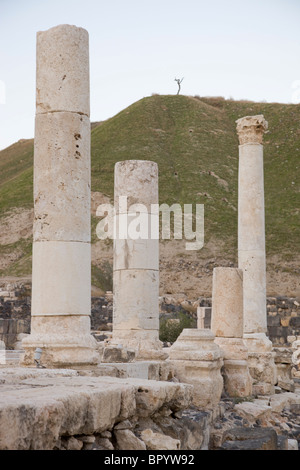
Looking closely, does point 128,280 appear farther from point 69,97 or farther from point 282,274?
point 282,274

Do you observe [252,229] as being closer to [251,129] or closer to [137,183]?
[251,129]

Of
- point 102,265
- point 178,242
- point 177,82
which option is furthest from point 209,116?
point 102,265

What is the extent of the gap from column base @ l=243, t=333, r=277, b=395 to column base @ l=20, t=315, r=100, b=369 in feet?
17.2

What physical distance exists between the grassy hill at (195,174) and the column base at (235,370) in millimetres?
23989

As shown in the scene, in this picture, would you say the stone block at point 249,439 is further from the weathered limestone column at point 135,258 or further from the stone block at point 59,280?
the weathered limestone column at point 135,258

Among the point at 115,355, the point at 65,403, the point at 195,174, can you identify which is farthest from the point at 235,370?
the point at 195,174

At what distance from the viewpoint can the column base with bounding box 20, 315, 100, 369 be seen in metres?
8.27

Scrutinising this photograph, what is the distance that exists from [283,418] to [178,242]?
108 feet

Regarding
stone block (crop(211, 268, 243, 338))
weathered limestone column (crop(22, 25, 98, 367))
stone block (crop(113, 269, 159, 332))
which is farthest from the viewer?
stone block (crop(113, 269, 159, 332))

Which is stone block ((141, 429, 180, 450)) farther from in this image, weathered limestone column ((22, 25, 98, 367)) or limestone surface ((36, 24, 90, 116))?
limestone surface ((36, 24, 90, 116))

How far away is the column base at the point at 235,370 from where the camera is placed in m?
11.5

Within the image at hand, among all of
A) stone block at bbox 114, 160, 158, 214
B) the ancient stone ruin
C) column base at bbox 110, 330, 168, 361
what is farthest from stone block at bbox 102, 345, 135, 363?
stone block at bbox 114, 160, 158, 214

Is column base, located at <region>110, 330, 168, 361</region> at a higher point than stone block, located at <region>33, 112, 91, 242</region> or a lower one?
lower

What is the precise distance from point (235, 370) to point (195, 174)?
135ft
